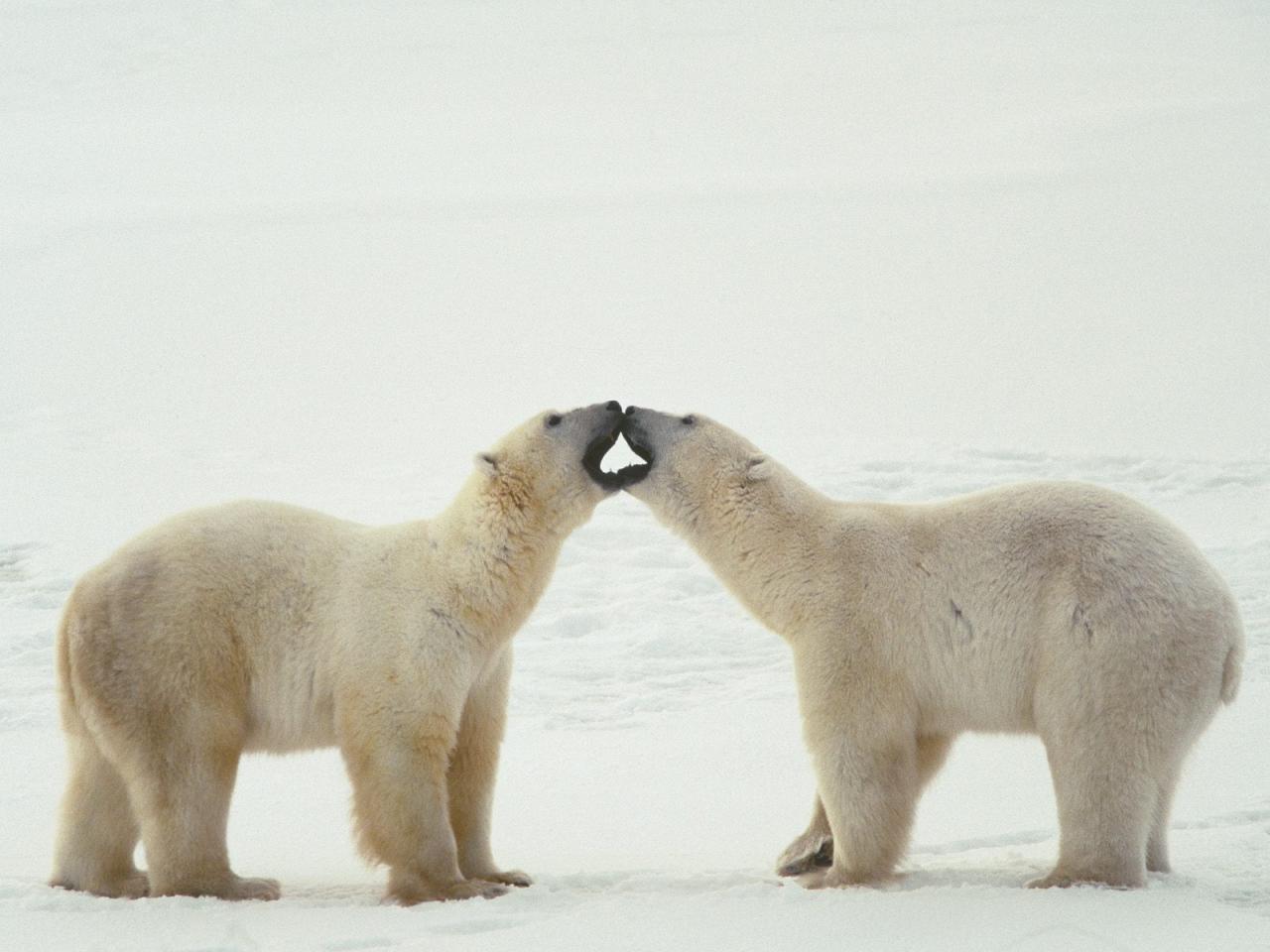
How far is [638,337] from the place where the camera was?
19.5 meters

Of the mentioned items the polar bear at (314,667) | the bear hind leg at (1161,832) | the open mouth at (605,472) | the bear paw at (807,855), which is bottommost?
the bear paw at (807,855)

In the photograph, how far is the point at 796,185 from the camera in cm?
2755

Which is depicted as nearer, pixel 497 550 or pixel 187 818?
pixel 187 818

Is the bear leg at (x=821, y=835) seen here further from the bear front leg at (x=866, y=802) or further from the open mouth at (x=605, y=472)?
the open mouth at (x=605, y=472)

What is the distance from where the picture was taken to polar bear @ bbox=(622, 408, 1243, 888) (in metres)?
5.09

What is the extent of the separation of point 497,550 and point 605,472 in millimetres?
540

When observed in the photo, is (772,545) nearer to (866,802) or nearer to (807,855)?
(866,802)

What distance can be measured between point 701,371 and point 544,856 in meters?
12.1

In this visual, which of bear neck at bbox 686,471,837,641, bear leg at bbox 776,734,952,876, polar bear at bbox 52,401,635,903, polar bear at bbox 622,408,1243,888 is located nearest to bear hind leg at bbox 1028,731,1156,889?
polar bear at bbox 622,408,1243,888

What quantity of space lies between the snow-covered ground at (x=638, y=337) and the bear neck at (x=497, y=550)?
3.20ft

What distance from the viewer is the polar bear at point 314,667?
536 centimetres

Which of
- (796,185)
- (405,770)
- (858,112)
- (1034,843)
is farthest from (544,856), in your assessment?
(858,112)

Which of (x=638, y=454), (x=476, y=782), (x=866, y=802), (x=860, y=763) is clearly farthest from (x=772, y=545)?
(x=476, y=782)

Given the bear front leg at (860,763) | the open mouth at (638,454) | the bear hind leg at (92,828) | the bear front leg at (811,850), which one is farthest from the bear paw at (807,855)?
the bear hind leg at (92,828)
